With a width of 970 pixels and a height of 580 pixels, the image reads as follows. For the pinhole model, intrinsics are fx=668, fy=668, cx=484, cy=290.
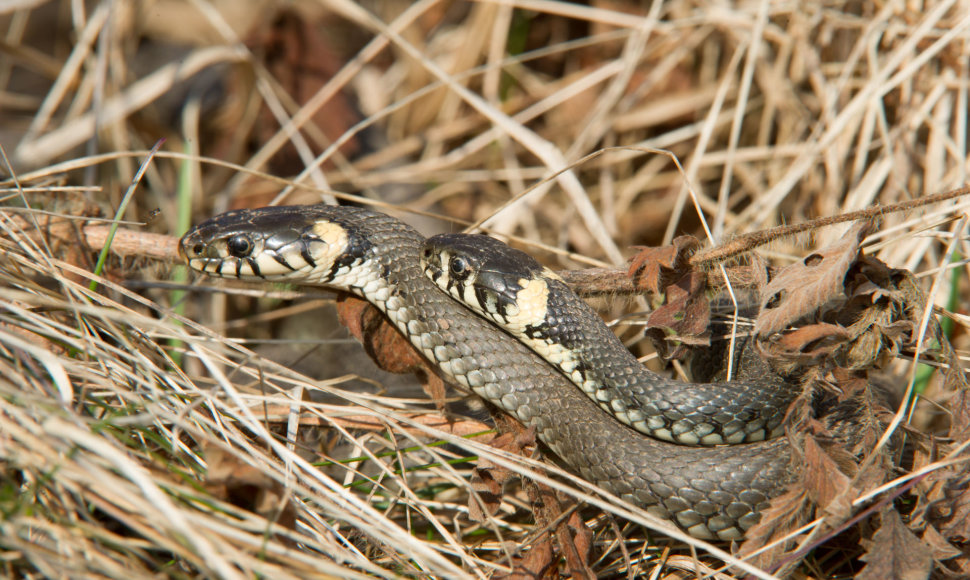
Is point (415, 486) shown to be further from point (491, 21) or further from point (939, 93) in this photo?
point (491, 21)

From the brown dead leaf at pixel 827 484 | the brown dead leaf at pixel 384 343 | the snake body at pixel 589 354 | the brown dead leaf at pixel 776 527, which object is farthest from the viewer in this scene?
the brown dead leaf at pixel 384 343

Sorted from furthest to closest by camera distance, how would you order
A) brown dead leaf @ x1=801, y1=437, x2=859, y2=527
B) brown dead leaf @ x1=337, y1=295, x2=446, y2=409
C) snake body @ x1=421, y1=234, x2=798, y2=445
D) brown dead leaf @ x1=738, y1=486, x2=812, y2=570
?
brown dead leaf @ x1=337, y1=295, x2=446, y2=409, snake body @ x1=421, y1=234, x2=798, y2=445, brown dead leaf @ x1=738, y1=486, x2=812, y2=570, brown dead leaf @ x1=801, y1=437, x2=859, y2=527

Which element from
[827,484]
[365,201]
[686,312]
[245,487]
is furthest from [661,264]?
[245,487]

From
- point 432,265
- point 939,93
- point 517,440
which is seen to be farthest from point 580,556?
point 939,93

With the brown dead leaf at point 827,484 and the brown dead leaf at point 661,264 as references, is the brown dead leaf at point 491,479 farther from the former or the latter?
the brown dead leaf at point 827,484

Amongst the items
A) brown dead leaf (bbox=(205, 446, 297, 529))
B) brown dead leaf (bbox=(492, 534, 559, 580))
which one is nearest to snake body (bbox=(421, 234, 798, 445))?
brown dead leaf (bbox=(492, 534, 559, 580))

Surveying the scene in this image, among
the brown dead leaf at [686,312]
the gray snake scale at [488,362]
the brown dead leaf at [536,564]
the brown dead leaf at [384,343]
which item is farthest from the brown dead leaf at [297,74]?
the brown dead leaf at [536,564]

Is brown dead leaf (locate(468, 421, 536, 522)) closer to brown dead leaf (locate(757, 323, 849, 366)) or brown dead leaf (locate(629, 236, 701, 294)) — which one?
brown dead leaf (locate(629, 236, 701, 294))

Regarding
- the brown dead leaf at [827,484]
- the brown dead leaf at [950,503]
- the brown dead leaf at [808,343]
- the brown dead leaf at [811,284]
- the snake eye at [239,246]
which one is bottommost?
the brown dead leaf at [950,503]

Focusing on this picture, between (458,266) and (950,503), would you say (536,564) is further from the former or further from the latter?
(950,503)
